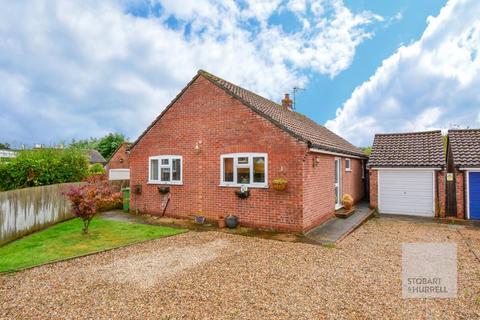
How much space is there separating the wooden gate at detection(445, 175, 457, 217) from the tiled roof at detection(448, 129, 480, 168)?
1.05m

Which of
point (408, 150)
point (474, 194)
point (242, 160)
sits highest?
point (408, 150)

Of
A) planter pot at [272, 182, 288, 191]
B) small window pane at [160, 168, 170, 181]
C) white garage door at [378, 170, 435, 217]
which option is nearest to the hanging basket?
planter pot at [272, 182, 288, 191]

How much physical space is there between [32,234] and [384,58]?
1909 cm

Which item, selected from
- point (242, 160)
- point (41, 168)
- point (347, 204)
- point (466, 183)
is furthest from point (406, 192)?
point (41, 168)

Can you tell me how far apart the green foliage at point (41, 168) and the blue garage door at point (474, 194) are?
1863 cm

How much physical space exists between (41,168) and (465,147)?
19545mm

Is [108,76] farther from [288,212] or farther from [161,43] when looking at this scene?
[288,212]

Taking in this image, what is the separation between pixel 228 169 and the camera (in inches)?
404

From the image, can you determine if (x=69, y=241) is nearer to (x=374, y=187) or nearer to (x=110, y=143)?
(x=374, y=187)

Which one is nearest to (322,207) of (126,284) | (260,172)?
(260,172)

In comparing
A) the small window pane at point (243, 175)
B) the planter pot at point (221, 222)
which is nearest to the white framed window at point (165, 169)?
the planter pot at point (221, 222)

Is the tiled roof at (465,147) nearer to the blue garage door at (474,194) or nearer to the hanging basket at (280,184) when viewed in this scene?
the blue garage door at (474,194)

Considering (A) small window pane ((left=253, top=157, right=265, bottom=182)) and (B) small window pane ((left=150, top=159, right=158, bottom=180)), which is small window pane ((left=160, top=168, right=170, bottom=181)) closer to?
(B) small window pane ((left=150, top=159, right=158, bottom=180))

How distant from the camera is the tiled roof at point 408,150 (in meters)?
12.7
